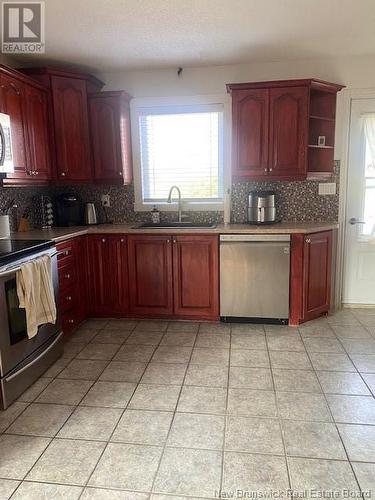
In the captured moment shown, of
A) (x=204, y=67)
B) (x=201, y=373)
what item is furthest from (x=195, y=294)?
(x=204, y=67)

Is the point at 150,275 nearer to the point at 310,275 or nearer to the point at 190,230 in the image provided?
the point at 190,230

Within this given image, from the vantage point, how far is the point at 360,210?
3.72m

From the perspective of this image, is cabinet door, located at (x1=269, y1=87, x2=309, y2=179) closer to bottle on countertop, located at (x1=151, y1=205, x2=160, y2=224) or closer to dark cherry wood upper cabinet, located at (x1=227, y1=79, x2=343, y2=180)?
dark cherry wood upper cabinet, located at (x1=227, y1=79, x2=343, y2=180)

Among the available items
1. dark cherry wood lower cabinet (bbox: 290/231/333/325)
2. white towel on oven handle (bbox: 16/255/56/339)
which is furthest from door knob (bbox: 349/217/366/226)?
white towel on oven handle (bbox: 16/255/56/339)

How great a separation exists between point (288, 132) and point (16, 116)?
7.61 ft

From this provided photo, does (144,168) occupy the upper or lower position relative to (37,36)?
lower

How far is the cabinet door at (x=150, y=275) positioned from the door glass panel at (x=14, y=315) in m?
1.28

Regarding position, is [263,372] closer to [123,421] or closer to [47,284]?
[123,421]

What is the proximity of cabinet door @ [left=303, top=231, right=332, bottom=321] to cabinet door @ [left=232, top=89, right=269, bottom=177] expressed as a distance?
79cm

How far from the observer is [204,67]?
12.0ft

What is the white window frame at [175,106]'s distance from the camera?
12.2 feet

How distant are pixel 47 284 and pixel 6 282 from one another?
0.35 m

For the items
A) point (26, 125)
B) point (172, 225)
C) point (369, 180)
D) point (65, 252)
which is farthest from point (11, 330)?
point (369, 180)

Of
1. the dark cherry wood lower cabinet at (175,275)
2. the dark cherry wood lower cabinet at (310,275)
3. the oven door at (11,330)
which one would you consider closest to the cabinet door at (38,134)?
the dark cherry wood lower cabinet at (175,275)
